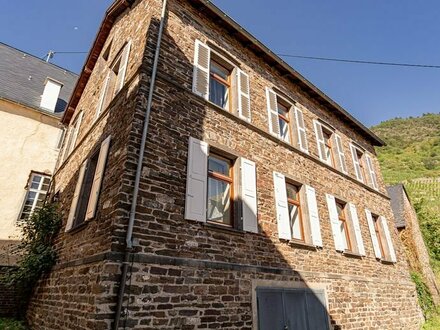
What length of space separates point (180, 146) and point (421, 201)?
19058 mm

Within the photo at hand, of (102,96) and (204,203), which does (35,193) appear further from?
(204,203)

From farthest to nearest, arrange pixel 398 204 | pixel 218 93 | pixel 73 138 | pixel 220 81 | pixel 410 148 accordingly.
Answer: pixel 410 148, pixel 398 204, pixel 73 138, pixel 220 81, pixel 218 93

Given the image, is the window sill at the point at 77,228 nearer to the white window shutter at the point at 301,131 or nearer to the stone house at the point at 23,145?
the stone house at the point at 23,145

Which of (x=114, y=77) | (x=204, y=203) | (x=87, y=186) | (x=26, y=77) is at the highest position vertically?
(x=26, y=77)

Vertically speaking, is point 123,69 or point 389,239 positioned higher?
point 123,69

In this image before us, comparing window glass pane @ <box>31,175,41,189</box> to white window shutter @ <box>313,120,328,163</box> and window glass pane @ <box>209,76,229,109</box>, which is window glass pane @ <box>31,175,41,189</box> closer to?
window glass pane @ <box>209,76,229,109</box>

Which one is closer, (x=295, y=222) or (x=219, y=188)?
(x=219, y=188)

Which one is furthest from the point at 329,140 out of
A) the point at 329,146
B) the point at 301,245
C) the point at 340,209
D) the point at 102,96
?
the point at 102,96

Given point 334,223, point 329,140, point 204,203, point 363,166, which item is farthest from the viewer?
point 363,166

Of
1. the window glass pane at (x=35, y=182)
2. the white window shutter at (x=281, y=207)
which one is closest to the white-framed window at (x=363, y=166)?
the white window shutter at (x=281, y=207)

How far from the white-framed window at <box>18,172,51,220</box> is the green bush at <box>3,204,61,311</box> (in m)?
3.31

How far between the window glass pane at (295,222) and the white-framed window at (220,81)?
2.62 meters

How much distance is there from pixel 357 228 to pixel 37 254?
29.7 feet

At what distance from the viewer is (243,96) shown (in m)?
7.22
